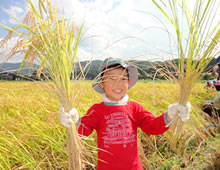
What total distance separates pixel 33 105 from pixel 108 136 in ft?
4.93

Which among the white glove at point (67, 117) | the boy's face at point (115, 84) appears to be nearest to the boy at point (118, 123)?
the boy's face at point (115, 84)

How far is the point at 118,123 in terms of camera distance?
1320 mm

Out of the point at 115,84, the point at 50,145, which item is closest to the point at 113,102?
the point at 115,84

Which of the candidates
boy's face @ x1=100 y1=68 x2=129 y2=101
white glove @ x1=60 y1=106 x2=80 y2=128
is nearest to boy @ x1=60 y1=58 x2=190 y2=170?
boy's face @ x1=100 y1=68 x2=129 y2=101

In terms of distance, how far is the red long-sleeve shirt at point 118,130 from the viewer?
1.26 m

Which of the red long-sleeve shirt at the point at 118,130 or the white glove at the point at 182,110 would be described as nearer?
the white glove at the point at 182,110

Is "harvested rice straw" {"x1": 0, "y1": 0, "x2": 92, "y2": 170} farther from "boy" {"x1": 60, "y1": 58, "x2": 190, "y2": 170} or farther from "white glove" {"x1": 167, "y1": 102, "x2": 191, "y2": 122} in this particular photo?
"white glove" {"x1": 167, "y1": 102, "x2": 191, "y2": 122}

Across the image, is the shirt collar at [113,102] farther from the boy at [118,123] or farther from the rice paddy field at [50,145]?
the rice paddy field at [50,145]

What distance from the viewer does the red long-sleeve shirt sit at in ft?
4.12

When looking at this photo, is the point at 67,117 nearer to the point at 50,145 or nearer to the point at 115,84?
the point at 115,84

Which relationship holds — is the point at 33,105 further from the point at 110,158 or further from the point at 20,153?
the point at 110,158

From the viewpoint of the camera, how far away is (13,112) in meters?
2.24

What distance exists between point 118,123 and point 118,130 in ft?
0.17

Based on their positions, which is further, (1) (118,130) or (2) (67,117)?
(1) (118,130)
